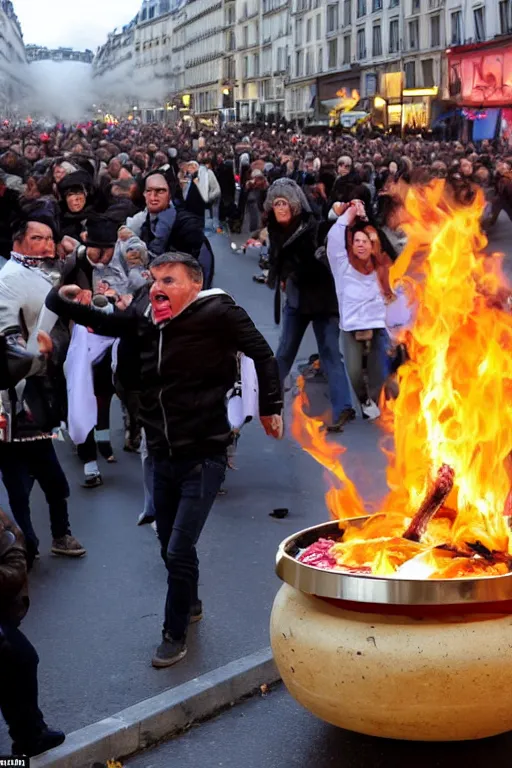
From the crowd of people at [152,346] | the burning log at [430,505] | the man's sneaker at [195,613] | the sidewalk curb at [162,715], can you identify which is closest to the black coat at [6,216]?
the crowd of people at [152,346]

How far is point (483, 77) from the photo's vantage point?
50.5 meters

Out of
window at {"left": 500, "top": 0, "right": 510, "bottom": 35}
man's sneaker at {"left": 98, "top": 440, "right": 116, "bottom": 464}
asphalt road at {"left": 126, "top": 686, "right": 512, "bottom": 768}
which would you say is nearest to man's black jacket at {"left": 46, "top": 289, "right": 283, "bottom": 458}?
asphalt road at {"left": 126, "top": 686, "right": 512, "bottom": 768}

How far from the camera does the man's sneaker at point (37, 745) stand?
4.61 m

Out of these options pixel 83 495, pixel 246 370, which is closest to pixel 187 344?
pixel 246 370

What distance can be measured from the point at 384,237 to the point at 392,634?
657cm

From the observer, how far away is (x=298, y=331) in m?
10.5

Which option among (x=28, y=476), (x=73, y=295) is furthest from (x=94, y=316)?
(x=28, y=476)

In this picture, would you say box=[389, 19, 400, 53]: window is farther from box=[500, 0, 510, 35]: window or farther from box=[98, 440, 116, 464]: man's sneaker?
box=[98, 440, 116, 464]: man's sneaker

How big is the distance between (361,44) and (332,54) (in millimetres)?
6292

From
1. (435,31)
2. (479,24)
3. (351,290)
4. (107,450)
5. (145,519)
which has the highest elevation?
(435,31)

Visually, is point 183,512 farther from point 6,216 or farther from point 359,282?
point 6,216

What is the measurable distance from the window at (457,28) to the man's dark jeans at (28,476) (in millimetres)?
55670

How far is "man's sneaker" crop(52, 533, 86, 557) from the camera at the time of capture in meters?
7.23

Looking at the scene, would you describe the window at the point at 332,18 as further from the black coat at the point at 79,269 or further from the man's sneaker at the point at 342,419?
the black coat at the point at 79,269
